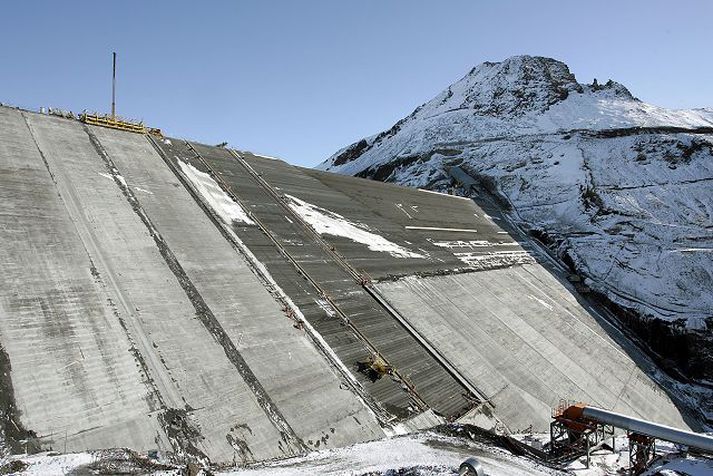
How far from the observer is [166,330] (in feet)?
49.2

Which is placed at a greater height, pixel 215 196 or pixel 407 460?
pixel 215 196

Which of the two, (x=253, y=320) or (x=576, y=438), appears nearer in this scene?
(x=576, y=438)

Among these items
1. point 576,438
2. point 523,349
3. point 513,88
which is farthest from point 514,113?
point 576,438

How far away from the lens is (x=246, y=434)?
42.4ft

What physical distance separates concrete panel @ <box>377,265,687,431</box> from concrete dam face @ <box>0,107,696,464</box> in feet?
0.40

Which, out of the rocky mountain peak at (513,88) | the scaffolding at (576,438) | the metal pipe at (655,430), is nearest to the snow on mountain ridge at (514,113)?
the rocky mountain peak at (513,88)

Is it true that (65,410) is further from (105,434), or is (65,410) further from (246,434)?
(246,434)

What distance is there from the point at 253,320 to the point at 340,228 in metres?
12.1

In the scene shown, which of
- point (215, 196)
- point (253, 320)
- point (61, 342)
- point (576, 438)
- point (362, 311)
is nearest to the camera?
point (61, 342)

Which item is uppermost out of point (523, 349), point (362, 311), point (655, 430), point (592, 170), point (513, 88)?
point (513, 88)

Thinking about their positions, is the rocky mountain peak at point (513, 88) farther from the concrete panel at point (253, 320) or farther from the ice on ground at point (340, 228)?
the concrete panel at point (253, 320)

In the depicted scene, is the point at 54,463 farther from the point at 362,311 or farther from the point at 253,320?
the point at 362,311

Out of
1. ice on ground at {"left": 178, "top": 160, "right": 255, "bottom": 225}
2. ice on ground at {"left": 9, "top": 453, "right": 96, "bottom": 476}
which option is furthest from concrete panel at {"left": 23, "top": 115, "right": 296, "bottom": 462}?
ice on ground at {"left": 178, "top": 160, "right": 255, "bottom": 225}

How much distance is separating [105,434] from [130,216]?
1027 centimetres
